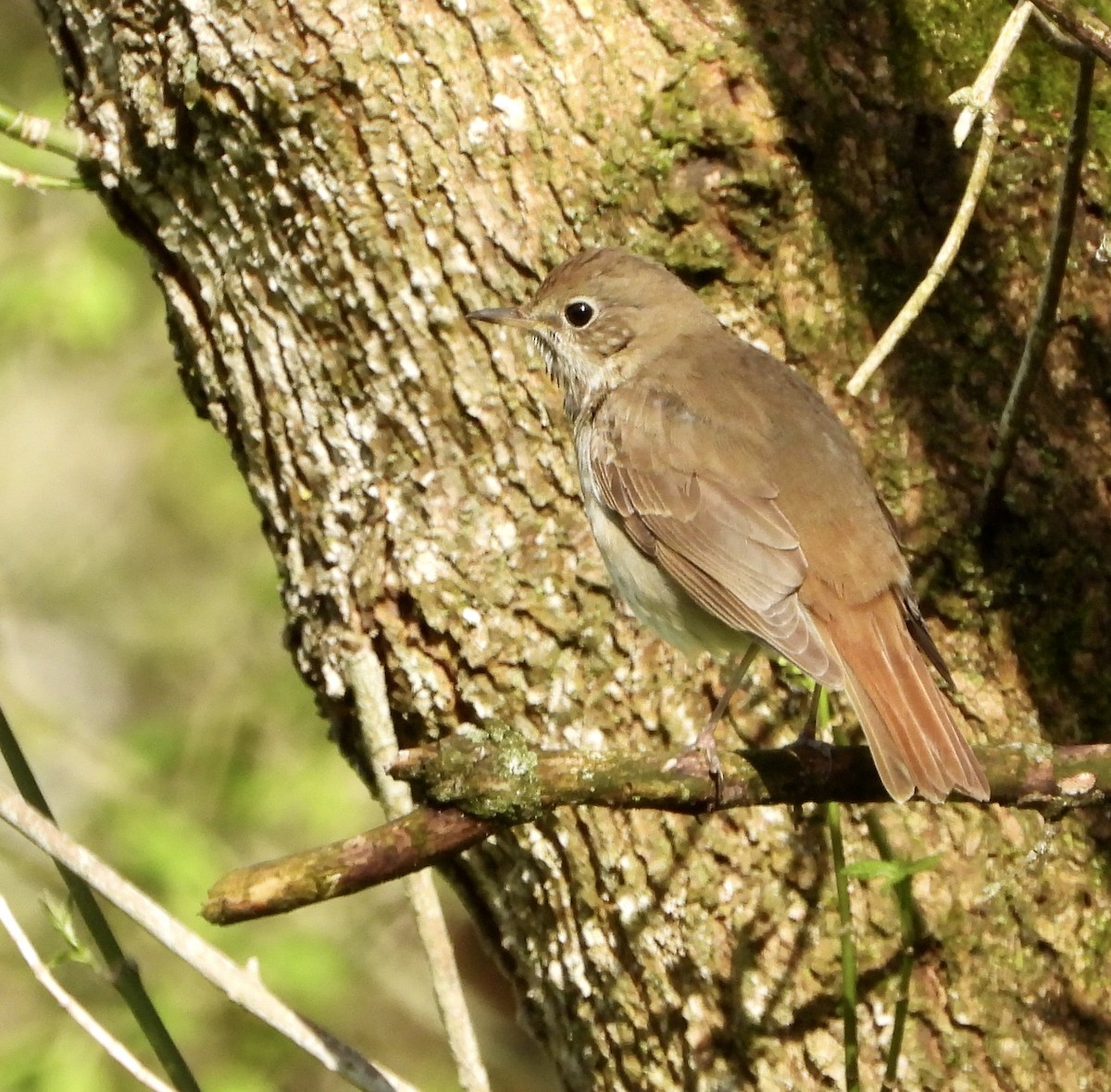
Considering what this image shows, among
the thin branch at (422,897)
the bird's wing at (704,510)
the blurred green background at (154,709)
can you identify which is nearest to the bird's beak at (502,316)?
the bird's wing at (704,510)

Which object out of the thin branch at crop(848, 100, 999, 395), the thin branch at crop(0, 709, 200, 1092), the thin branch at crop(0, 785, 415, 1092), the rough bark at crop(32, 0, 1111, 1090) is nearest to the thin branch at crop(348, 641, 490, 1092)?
the rough bark at crop(32, 0, 1111, 1090)

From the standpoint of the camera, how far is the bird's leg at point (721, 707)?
2.85m

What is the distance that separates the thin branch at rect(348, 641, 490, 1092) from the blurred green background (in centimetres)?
196

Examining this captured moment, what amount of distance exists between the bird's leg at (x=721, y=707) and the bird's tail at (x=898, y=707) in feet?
0.59

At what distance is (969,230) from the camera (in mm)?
3385

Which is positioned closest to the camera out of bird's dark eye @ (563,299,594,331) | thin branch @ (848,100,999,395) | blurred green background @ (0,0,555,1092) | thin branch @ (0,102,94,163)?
thin branch @ (848,100,999,395)

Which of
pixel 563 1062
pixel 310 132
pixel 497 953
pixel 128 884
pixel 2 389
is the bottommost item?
pixel 563 1062

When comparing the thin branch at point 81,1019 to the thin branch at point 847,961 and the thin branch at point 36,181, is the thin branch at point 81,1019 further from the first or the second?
the thin branch at point 36,181

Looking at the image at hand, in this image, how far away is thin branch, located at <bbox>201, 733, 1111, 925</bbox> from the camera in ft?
7.05

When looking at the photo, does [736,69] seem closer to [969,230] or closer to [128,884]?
[969,230]

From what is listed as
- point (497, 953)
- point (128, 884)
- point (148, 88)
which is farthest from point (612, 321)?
point (128, 884)

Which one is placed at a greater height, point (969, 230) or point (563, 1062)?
point (969, 230)

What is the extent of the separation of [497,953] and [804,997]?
0.82 m

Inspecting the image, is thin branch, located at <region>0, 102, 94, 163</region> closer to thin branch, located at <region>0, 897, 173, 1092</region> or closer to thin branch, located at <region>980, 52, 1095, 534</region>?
thin branch, located at <region>0, 897, 173, 1092</region>
